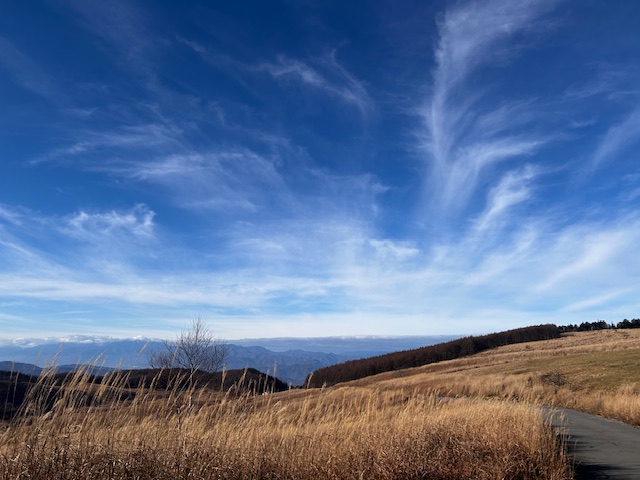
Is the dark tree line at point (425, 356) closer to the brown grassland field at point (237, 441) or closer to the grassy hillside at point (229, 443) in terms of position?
the brown grassland field at point (237, 441)

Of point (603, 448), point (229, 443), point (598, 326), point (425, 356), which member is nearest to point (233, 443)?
point (229, 443)

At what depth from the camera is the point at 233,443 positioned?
243 inches

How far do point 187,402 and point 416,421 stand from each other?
174 inches

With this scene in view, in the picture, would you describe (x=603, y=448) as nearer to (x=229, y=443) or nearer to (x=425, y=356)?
(x=229, y=443)

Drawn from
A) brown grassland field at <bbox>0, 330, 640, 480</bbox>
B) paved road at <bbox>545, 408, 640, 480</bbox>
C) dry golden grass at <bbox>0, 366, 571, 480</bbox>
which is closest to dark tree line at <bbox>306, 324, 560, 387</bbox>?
paved road at <bbox>545, 408, 640, 480</bbox>

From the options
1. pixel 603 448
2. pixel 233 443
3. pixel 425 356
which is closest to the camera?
pixel 233 443

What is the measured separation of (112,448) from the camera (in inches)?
206

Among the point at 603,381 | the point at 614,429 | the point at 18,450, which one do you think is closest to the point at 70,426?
the point at 18,450

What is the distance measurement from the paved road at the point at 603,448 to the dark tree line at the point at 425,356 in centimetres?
7904

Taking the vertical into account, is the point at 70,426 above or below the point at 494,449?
above

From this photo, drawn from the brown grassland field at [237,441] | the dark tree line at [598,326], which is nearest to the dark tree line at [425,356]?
the dark tree line at [598,326]

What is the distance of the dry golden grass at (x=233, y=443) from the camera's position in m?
5.01

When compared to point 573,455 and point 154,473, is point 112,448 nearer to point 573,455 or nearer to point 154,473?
point 154,473

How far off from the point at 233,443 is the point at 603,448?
28.8 ft
